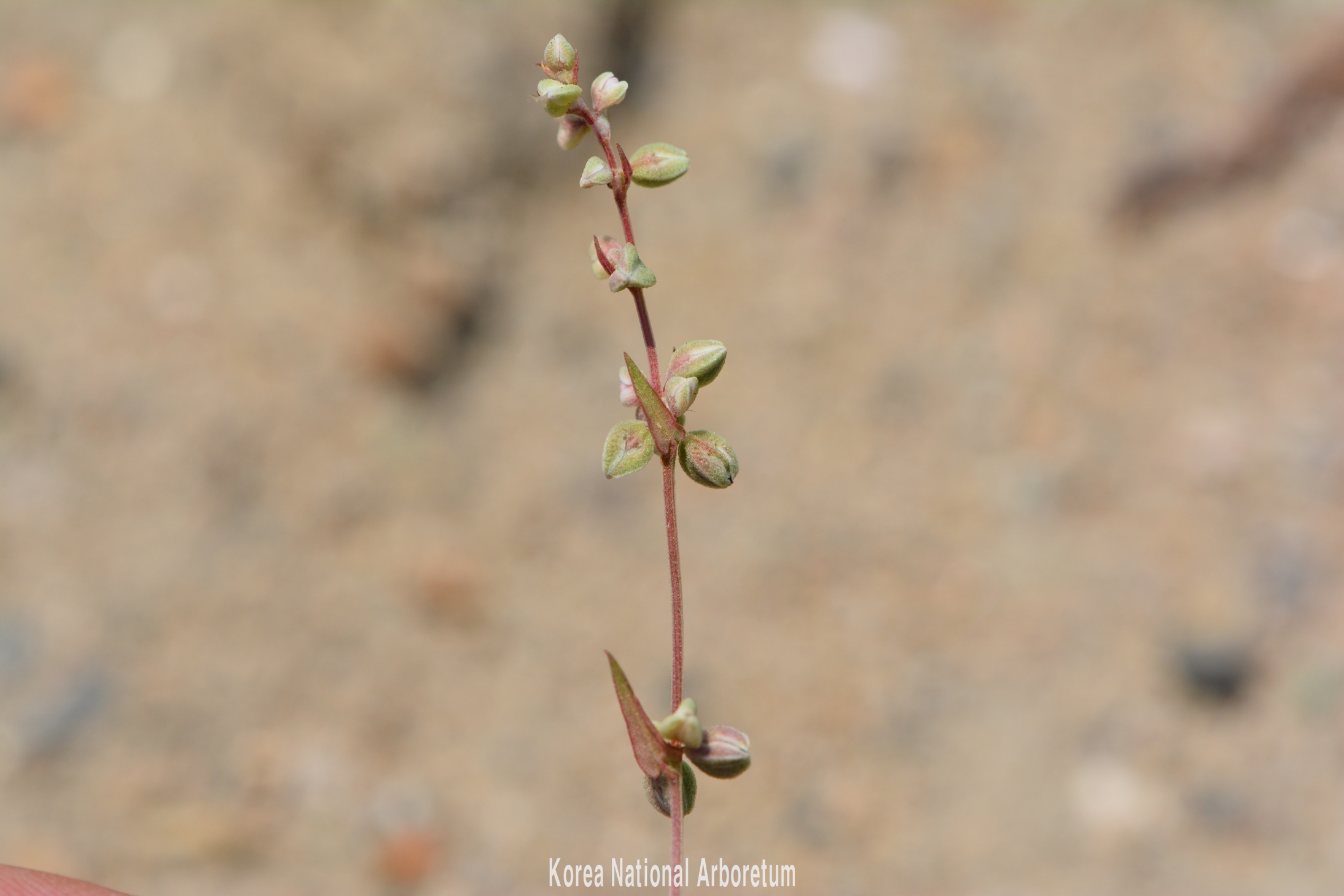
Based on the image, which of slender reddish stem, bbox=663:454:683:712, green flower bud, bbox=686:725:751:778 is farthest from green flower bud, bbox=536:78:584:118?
green flower bud, bbox=686:725:751:778

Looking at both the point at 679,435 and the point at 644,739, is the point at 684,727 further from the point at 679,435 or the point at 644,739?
the point at 679,435

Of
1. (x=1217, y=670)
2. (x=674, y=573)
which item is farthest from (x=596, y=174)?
(x=1217, y=670)

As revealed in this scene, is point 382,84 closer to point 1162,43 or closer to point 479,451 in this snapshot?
point 479,451

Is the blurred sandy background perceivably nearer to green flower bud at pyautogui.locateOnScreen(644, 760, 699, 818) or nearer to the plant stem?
green flower bud at pyautogui.locateOnScreen(644, 760, 699, 818)

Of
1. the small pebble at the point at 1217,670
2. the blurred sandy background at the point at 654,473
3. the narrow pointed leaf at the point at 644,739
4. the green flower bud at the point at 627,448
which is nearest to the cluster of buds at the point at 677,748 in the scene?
the narrow pointed leaf at the point at 644,739

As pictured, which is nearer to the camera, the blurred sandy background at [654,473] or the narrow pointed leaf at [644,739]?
the narrow pointed leaf at [644,739]

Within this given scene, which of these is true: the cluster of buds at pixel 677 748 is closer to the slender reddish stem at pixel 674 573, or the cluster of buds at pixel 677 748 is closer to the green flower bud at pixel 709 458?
the slender reddish stem at pixel 674 573
